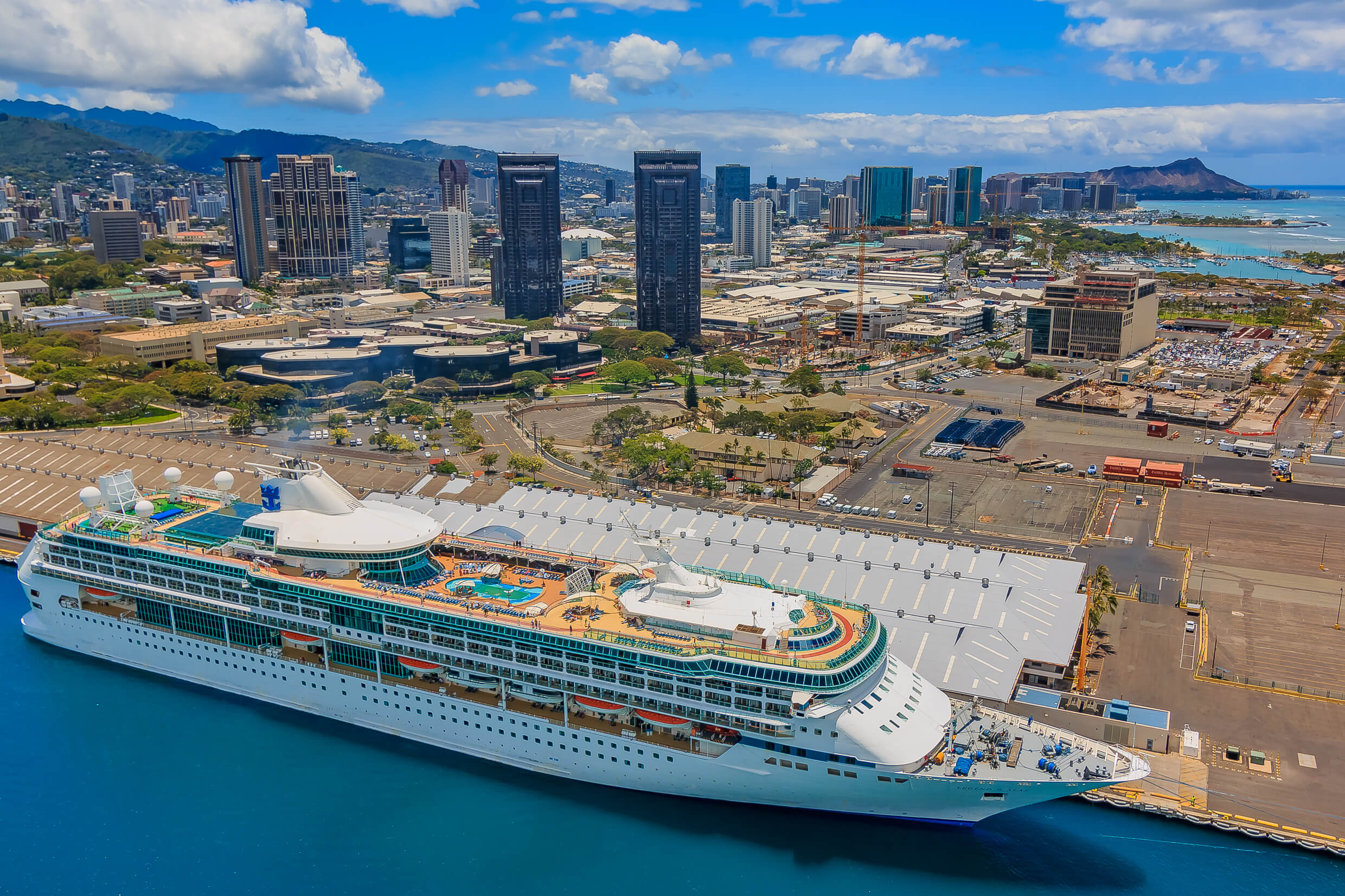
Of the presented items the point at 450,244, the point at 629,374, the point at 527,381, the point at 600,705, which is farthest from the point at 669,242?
the point at 600,705

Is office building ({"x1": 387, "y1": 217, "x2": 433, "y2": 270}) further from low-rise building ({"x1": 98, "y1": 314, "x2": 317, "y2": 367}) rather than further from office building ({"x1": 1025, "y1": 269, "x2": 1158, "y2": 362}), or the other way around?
office building ({"x1": 1025, "y1": 269, "x2": 1158, "y2": 362})

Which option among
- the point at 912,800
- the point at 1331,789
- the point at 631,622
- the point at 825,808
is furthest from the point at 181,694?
the point at 1331,789

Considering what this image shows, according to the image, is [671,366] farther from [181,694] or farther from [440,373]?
[181,694]

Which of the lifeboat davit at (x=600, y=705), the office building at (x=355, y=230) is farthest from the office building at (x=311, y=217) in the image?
the lifeboat davit at (x=600, y=705)

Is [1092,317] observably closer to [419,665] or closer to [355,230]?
[419,665]

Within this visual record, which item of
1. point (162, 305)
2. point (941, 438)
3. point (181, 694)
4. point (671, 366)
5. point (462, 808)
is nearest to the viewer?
point (462, 808)
